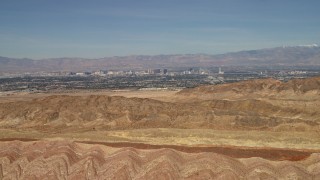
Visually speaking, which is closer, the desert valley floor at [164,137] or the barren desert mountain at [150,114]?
the desert valley floor at [164,137]

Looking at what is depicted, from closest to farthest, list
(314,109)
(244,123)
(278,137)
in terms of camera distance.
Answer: (278,137) → (244,123) → (314,109)

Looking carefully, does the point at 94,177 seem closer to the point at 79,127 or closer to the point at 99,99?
the point at 79,127

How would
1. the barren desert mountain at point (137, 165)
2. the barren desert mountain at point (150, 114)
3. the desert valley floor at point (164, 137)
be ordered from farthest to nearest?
the barren desert mountain at point (150, 114) < the desert valley floor at point (164, 137) < the barren desert mountain at point (137, 165)

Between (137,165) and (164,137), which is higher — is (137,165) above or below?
above

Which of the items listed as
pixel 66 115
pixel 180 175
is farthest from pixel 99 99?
pixel 180 175

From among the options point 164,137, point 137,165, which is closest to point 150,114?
point 164,137

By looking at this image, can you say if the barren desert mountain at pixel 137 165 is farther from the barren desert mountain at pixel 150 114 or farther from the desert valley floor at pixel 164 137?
the barren desert mountain at pixel 150 114

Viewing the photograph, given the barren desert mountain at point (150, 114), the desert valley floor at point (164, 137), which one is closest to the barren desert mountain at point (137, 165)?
the desert valley floor at point (164, 137)

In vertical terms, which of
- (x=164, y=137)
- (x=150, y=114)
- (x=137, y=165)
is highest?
(x=137, y=165)

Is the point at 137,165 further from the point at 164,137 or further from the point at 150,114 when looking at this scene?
the point at 150,114
